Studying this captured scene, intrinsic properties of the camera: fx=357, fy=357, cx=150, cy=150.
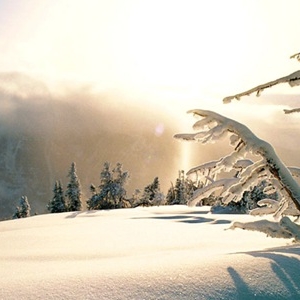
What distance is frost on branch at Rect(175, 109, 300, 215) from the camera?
12.7ft

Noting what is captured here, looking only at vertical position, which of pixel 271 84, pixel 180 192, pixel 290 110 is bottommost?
pixel 180 192

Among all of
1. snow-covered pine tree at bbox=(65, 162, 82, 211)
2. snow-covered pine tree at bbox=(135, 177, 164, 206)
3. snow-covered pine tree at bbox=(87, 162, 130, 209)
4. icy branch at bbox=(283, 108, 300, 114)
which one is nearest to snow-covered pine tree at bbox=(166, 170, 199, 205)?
snow-covered pine tree at bbox=(135, 177, 164, 206)

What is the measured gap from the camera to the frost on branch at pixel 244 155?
12.7 feet

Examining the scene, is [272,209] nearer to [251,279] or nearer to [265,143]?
[265,143]

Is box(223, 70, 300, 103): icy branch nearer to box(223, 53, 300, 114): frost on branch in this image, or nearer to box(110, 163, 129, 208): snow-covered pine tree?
box(223, 53, 300, 114): frost on branch

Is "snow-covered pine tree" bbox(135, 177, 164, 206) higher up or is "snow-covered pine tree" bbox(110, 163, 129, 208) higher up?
"snow-covered pine tree" bbox(110, 163, 129, 208)

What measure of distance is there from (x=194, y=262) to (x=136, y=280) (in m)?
0.57

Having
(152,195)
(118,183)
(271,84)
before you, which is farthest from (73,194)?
(271,84)

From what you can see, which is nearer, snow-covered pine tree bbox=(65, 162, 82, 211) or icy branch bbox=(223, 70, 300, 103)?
icy branch bbox=(223, 70, 300, 103)

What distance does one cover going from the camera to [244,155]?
3949 millimetres

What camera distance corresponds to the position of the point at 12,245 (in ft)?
19.0

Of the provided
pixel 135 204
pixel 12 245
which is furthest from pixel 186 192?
pixel 12 245

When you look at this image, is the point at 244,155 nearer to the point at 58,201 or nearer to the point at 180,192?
the point at 58,201

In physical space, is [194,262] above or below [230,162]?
below
